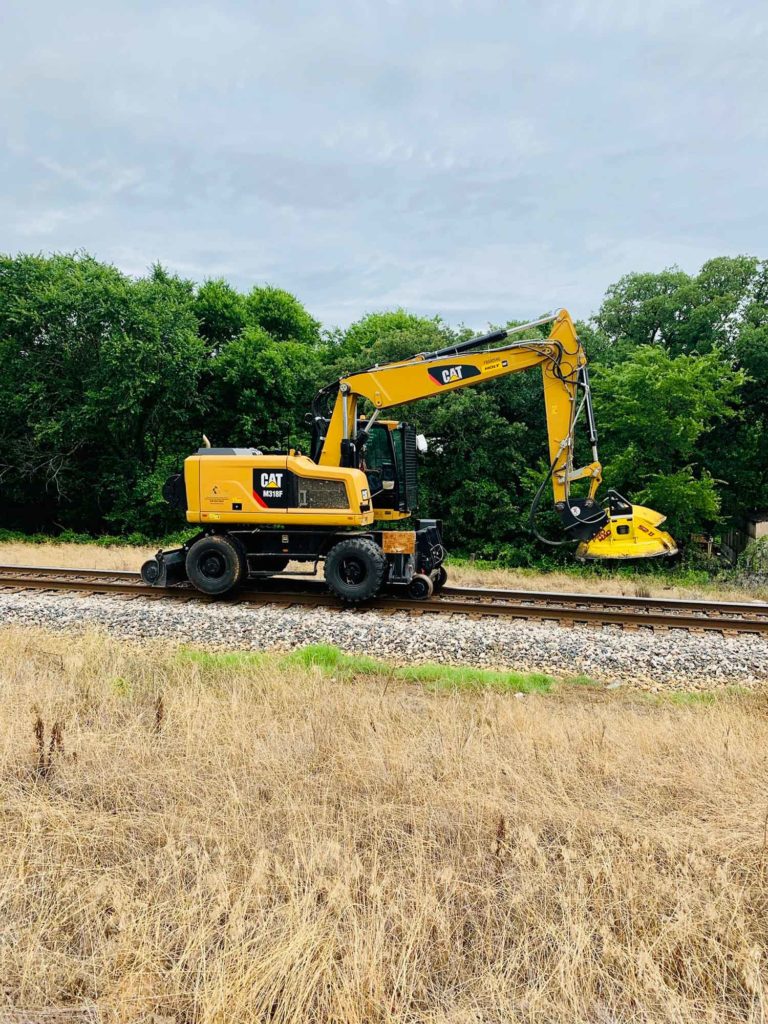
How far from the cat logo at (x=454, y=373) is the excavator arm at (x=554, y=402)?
0.02 m

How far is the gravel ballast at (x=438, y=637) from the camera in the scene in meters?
7.02

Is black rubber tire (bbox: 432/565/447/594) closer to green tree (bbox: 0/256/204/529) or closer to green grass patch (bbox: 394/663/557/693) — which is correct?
green grass patch (bbox: 394/663/557/693)

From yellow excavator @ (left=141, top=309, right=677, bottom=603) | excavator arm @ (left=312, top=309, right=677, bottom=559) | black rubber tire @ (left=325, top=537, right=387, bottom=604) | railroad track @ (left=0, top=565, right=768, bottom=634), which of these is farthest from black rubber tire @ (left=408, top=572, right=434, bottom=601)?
excavator arm @ (left=312, top=309, right=677, bottom=559)

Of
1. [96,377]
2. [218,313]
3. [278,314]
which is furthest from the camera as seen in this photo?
[278,314]

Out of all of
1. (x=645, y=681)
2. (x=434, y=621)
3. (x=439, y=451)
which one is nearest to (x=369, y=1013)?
(x=645, y=681)

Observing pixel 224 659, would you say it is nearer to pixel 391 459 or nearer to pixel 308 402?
pixel 391 459

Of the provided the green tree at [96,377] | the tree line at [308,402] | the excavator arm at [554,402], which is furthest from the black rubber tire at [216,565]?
the green tree at [96,377]

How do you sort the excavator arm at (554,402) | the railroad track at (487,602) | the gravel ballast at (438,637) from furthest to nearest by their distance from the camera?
1. the excavator arm at (554,402)
2. the railroad track at (487,602)
3. the gravel ballast at (438,637)

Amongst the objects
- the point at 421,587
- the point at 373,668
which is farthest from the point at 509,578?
the point at 373,668

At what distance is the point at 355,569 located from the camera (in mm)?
9773

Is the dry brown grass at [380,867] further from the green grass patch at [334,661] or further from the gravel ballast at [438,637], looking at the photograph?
the gravel ballast at [438,637]

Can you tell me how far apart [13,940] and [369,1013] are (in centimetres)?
150

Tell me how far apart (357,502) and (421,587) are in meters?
1.75

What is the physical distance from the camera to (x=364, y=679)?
6.69 metres
